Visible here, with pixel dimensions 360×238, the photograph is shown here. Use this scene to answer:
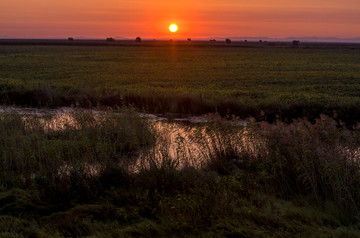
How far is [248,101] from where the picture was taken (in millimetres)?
18031

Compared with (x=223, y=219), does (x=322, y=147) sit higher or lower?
higher

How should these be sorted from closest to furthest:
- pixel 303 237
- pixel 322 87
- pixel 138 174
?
pixel 303 237
pixel 138 174
pixel 322 87

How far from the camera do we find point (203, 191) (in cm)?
660

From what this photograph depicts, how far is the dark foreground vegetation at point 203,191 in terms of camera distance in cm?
579

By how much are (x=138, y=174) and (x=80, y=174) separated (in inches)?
48.1

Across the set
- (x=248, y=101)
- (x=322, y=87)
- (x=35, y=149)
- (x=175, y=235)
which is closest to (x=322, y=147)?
(x=175, y=235)

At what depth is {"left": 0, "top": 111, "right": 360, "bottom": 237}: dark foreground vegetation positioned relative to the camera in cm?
579

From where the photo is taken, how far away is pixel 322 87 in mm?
24469

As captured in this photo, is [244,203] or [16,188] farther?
[16,188]

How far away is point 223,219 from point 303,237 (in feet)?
4.11

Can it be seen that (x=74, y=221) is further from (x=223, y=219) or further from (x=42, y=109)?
(x=42, y=109)

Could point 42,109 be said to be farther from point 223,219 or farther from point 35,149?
point 223,219

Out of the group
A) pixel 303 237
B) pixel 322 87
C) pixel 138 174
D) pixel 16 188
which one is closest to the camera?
pixel 303 237

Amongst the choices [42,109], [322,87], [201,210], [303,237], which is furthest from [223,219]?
[322,87]
